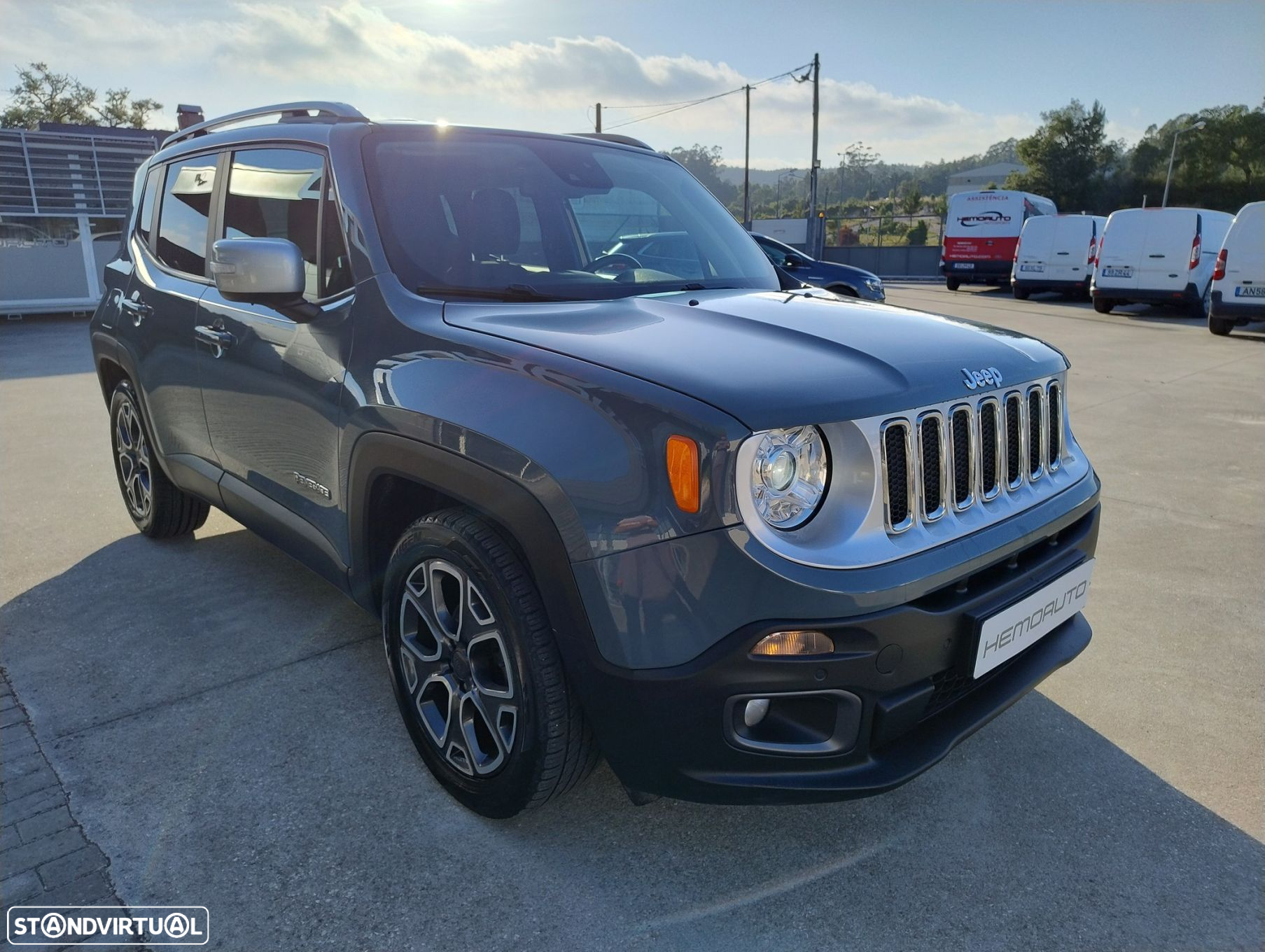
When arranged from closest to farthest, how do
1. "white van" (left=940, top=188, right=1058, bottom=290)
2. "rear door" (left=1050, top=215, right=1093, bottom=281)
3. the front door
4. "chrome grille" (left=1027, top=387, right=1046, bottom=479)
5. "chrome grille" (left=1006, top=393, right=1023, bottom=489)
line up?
1. "chrome grille" (left=1006, top=393, right=1023, bottom=489)
2. "chrome grille" (left=1027, top=387, right=1046, bottom=479)
3. the front door
4. "rear door" (left=1050, top=215, right=1093, bottom=281)
5. "white van" (left=940, top=188, right=1058, bottom=290)

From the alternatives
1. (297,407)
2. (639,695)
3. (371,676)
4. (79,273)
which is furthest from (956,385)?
(79,273)

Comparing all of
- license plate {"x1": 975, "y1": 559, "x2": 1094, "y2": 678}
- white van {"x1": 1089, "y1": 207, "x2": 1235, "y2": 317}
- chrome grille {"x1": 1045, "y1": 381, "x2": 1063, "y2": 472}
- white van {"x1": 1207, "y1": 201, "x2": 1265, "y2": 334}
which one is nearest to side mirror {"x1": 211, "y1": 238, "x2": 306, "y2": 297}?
license plate {"x1": 975, "y1": 559, "x2": 1094, "y2": 678}

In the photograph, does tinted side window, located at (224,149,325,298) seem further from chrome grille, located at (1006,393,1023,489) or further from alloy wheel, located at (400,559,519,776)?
chrome grille, located at (1006,393,1023,489)

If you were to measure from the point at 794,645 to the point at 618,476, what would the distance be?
50cm

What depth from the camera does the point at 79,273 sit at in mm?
16609

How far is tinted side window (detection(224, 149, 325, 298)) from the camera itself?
2.82m

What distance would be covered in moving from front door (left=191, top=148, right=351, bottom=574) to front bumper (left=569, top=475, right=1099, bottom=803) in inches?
49.0

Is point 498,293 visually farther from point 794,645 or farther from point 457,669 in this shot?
point 794,645

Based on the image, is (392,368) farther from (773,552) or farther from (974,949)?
(974,949)

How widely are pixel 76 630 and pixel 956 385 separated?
341 cm

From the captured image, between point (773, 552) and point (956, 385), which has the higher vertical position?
point (956, 385)

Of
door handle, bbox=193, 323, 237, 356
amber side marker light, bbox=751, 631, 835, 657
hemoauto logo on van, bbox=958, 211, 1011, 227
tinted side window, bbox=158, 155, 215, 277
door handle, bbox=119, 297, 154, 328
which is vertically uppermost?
hemoauto logo on van, bbox=958, 211, 1011, 227

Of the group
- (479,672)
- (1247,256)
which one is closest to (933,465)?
(479,672)

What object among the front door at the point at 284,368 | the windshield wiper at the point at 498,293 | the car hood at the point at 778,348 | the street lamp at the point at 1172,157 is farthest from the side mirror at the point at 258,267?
the street lamp at the point at 1172,157
